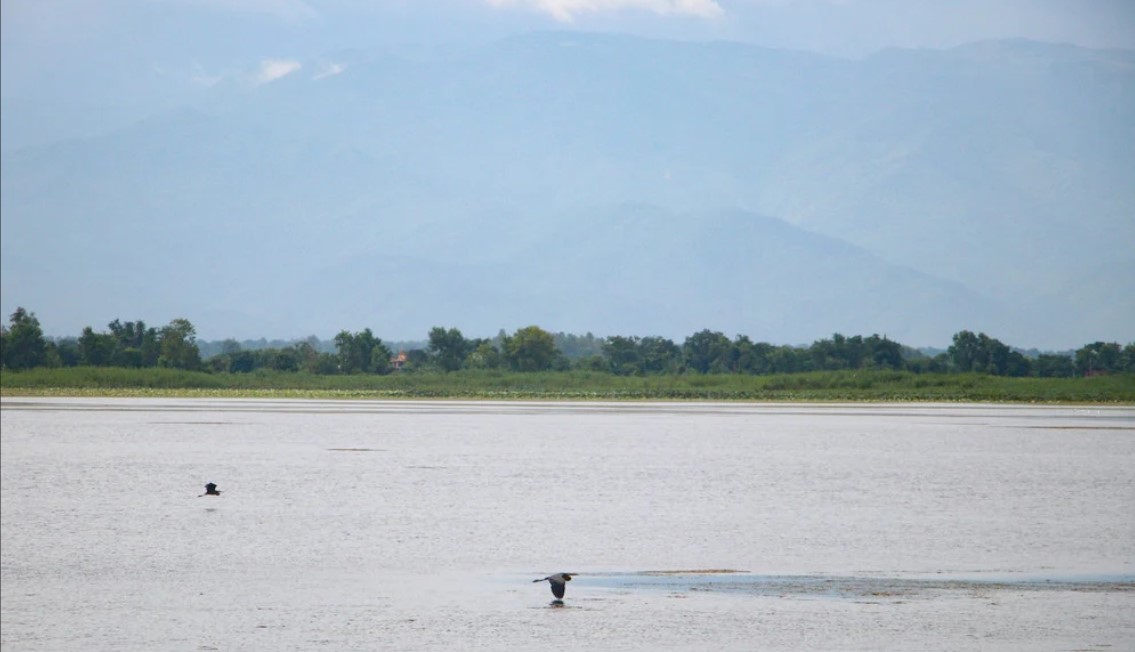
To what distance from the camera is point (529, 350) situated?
131m

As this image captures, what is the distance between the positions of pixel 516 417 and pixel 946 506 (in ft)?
157

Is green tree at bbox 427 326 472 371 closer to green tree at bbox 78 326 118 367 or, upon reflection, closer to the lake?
green tree at bbox 78 326 118 367

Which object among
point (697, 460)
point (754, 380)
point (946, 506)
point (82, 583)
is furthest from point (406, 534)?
point (754, 380)

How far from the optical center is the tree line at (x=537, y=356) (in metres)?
114

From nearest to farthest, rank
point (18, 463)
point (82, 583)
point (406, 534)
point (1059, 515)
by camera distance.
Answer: point (82, 583), point (406, 534), point (1059, 515), point (18, 463)

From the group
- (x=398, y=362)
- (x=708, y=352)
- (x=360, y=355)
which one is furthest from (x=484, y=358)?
(x=708, y=352)

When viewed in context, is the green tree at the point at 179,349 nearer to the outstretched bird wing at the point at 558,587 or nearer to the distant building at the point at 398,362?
the distant building at the point at 398,362

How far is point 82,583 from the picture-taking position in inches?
878

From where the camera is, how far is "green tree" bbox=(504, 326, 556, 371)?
131375 millimetres

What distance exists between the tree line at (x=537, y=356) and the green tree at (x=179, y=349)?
0.09 meters

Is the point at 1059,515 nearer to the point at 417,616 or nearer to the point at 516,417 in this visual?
the point at 417,616

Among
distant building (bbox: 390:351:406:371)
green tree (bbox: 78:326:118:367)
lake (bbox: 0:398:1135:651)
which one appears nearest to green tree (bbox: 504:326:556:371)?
distant building (bbox: 390:351:406:371)

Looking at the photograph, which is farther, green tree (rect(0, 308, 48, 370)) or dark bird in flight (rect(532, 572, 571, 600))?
green tree (rect(0, 308, 48, 370))

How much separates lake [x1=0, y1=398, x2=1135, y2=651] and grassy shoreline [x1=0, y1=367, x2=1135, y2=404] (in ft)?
154
